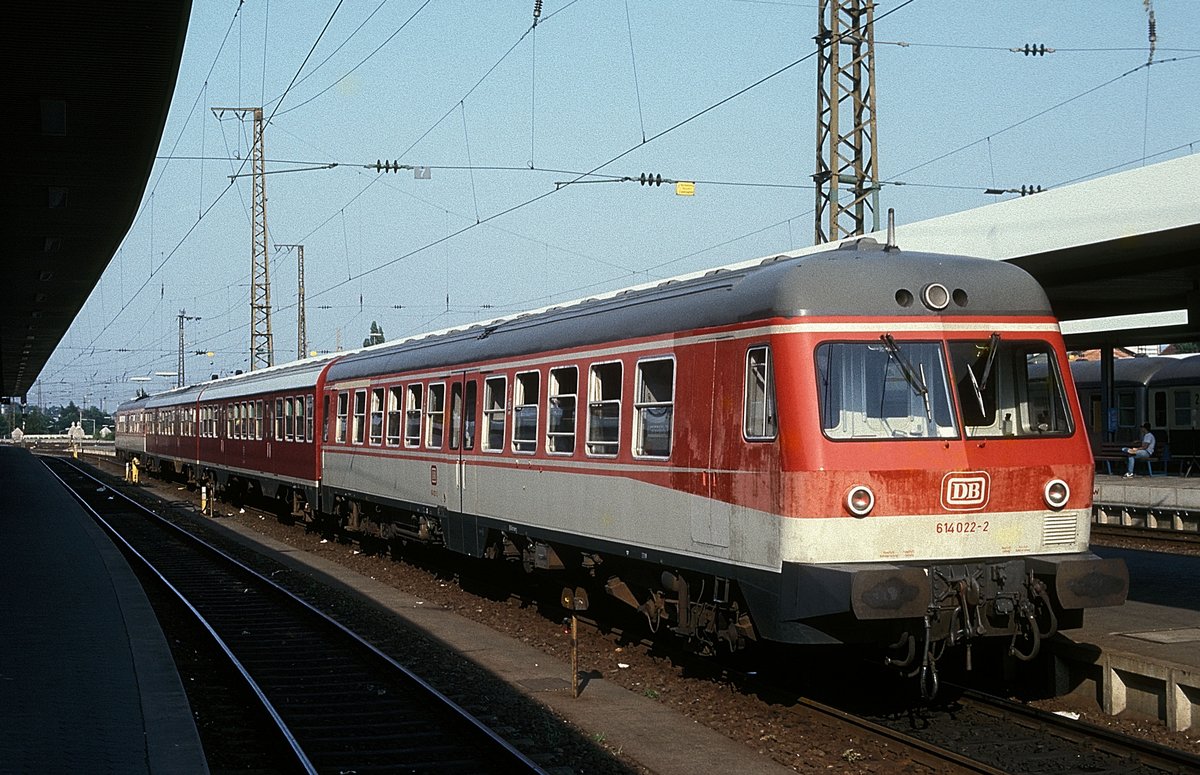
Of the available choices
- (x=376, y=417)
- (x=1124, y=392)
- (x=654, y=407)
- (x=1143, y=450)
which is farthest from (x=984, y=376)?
(x=1124, y=392)

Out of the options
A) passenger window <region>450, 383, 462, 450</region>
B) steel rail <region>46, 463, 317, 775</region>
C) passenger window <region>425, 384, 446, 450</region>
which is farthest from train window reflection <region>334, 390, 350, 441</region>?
passenger window <region>450, 383, 462, 450</region>

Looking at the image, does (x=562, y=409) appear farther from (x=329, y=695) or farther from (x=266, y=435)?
(x=266, y=435)

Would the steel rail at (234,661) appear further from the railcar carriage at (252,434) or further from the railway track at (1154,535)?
the railway track at (1154,535)

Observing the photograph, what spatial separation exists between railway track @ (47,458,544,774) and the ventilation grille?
159 inches

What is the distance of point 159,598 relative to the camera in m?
16.8

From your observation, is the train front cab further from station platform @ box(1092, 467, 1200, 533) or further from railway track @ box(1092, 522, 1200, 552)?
station platform @ box(1092, 467, 1200, 533)

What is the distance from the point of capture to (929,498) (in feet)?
29.0

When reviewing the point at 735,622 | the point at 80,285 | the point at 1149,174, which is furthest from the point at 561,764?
the point at 80,285

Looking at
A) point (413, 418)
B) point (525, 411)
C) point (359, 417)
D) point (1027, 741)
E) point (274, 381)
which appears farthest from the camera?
point (274, 381)

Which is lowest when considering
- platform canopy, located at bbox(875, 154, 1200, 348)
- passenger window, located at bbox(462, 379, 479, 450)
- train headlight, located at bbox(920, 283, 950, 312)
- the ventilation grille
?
the ventilation grille

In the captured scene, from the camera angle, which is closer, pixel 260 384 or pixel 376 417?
pixel 376 417

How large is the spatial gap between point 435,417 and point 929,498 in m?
8.78

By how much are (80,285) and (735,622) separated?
1004 inches

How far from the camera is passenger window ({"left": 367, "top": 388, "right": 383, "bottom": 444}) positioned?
19031 millimetres
